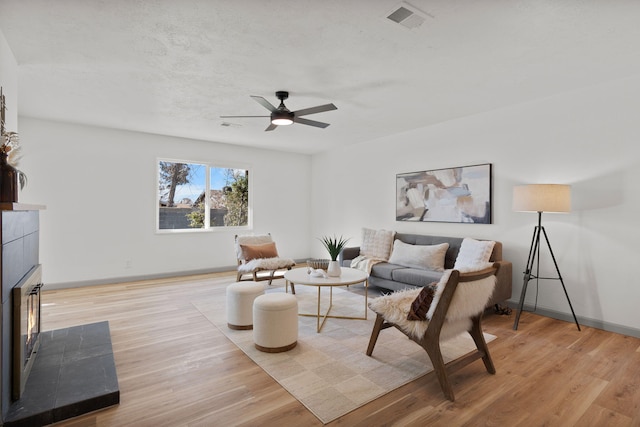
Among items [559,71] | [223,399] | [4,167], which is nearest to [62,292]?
[4,167]

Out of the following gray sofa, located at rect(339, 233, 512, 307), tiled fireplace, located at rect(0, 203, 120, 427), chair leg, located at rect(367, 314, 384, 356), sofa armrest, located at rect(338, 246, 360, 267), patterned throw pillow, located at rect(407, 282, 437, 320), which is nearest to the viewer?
tiled fireplace, located at rect(0, 203, 120, 427)

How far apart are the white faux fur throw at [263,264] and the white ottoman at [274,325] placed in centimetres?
210

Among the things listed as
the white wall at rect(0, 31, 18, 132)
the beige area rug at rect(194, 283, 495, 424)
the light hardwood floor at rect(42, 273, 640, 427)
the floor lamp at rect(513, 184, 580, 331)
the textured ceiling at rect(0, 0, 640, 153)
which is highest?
the textured ceiling at rect(0, 0, 640, 153)

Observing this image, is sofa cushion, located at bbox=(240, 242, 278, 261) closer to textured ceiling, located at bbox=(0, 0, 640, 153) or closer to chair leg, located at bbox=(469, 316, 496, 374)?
textured ceiling, located at bbox=(0, 0, 640, 153)

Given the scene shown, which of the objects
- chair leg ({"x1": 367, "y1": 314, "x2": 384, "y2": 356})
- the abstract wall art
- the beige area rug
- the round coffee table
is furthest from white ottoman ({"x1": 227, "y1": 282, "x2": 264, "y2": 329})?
the abstract wall art

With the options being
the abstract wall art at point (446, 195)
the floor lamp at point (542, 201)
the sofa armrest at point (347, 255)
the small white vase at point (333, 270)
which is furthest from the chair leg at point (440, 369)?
the sofa armrest at point (347, 255)

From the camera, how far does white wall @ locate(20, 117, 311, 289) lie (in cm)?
500

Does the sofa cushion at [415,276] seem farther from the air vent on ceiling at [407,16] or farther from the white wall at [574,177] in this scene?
the air vent on ceiling at [407,16]

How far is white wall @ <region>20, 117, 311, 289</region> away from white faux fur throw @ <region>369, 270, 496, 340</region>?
182 inches

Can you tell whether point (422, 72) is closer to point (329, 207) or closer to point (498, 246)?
point (498, 246)

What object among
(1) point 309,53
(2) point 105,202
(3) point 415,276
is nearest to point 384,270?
(3) point 415,276

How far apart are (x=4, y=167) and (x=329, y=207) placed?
5759 mm

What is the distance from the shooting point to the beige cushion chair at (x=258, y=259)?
508 cm

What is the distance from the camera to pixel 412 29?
2451 mm
